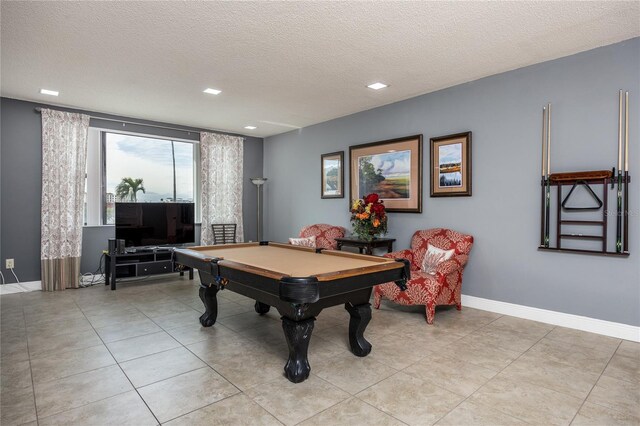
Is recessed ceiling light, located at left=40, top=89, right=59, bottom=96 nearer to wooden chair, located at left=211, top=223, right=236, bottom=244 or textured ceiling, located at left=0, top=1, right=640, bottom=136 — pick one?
textured ceiling, located at left=0, top=1, right=640, bottom=136

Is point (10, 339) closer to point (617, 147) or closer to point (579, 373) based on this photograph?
point (579, 373)

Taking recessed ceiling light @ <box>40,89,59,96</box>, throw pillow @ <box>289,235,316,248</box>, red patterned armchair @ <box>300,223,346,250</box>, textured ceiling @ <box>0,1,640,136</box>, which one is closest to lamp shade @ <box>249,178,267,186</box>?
red patterned armchair @ <box>300,223,346,250</box>

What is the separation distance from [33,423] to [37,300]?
326cm

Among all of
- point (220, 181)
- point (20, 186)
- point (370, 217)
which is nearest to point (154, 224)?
point (220, 181)

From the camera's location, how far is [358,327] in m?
2.81

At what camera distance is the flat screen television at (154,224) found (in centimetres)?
538

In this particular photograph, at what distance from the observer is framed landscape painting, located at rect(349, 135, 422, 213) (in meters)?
4.72

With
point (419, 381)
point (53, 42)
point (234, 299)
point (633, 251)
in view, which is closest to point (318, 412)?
point (419, 381)

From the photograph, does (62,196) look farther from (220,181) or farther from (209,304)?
(209,304)

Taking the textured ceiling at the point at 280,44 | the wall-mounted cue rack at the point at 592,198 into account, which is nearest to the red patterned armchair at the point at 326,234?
the textured ceiling at the point at 280,44

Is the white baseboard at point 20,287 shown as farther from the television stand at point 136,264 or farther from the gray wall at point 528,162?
the gray wall at point 528,162

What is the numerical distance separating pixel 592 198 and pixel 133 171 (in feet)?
20.8

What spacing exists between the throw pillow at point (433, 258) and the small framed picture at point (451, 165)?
0.73 m

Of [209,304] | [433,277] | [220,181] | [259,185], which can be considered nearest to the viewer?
[209,304]
